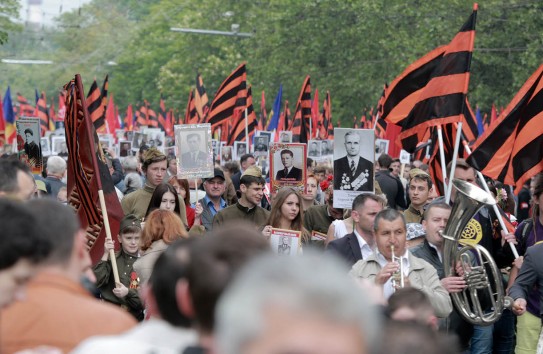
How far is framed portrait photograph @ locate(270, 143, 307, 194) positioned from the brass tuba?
172 inches

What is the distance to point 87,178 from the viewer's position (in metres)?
9.24

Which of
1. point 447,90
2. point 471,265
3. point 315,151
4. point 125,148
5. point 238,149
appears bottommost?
point 125,148

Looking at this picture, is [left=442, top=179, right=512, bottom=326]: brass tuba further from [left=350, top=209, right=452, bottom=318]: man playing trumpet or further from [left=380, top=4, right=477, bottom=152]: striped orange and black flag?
[left=380, top=4, right=477, bottom=152]: striped orange and black flag

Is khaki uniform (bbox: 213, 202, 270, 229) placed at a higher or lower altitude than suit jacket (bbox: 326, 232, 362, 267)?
lower

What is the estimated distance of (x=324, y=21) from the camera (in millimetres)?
43312

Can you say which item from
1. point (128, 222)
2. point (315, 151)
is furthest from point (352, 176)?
point (315, 151)

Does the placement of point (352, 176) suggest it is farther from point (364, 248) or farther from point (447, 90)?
point (364, 248)

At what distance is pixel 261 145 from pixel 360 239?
12.1 m

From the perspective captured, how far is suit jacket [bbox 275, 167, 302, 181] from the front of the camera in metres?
12.7

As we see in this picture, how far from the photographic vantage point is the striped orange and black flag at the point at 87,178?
29.7 feet

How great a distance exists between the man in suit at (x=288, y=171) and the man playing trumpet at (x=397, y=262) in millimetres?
5020

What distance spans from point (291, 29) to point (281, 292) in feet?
139

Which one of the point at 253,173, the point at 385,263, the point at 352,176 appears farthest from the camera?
the point at 253,173

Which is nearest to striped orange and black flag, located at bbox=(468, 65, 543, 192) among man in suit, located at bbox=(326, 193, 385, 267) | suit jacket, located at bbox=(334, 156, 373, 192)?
suit jacket, located at bbox=(334, 156, 373, 192)
